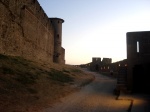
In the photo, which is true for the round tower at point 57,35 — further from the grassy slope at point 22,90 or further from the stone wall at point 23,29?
the grassy slope at point 22,90

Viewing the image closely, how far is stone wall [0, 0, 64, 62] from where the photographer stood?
643 inches

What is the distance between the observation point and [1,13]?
51.3 ft

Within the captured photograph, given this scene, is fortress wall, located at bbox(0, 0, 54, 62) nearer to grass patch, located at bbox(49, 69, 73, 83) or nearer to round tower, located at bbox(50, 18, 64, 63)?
grass patch, located at bbox(49, 69, 73, 83)

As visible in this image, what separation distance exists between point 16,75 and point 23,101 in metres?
3.40

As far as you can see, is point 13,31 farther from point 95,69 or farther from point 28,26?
point 95,69

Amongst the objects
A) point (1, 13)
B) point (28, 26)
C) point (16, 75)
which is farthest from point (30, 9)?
point (16, 75)

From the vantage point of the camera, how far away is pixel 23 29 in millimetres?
20000

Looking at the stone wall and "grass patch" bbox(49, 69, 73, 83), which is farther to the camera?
"grass patch" bbox(49, 69, 73, 83)

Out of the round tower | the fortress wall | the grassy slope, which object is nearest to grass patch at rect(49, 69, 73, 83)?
the grassy slope

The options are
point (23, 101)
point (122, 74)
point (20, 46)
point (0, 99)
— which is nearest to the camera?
point (0, 99)

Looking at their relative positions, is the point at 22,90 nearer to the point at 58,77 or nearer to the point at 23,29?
the point at 58,77

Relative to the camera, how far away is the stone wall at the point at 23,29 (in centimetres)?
1634

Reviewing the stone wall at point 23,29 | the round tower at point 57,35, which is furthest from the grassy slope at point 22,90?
the round tower at point 57,35

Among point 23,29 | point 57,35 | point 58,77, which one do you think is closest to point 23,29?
point 23,29
